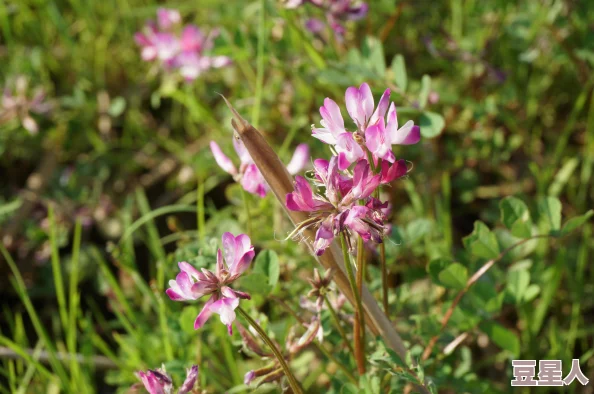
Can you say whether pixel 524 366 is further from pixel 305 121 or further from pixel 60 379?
pixel 60 379

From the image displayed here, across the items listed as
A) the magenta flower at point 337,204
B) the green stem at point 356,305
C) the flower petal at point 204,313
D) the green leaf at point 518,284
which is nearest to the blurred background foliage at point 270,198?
the green leaf at point 518,284

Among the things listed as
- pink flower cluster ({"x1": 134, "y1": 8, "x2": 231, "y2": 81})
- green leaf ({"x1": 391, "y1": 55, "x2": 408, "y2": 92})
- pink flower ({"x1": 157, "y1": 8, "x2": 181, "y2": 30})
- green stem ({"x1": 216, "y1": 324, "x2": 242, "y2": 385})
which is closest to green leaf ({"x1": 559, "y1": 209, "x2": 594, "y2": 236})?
green leaf ({"x1": 391, "y1": 55, "x2": 408, "y2": 92})

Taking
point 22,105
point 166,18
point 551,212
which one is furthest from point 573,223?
point 22,105

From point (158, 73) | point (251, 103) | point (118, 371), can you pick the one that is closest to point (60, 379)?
point (118, 371)

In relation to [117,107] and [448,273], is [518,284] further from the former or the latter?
[117,107]

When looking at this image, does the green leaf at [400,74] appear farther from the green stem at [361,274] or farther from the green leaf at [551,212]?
the green stem at [361,274]

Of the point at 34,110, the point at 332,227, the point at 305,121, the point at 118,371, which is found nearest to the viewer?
the point at 332,227
